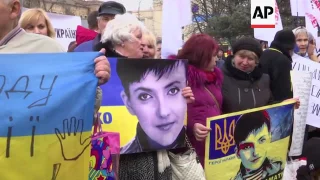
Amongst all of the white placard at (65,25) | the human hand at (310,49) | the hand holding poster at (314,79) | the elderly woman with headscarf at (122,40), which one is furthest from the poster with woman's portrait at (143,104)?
the human hand at (310,49)

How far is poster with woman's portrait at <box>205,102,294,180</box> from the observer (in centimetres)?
388

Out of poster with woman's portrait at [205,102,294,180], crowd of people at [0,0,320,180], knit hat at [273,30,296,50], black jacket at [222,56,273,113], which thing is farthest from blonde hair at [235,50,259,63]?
knit hat at [273,30,296,50]

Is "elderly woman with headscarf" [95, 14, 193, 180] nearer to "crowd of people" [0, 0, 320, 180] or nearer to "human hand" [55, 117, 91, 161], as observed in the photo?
"crowd of people" [0, 0, 320, 180]

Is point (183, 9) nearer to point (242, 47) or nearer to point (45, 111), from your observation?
point (242, 47)

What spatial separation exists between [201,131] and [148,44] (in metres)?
0.71

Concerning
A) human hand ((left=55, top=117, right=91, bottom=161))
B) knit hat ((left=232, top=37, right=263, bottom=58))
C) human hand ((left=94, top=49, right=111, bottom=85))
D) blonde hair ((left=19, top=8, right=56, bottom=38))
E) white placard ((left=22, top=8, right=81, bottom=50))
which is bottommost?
human hand ((left=55, top=117, right=91, bottom=161))

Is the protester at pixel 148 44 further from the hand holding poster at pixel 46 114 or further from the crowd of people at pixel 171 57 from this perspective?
the hand holding poster at pixel 46 114

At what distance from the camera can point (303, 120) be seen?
5.23 m

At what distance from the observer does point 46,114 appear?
239 centimetres

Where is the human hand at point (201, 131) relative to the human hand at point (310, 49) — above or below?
below

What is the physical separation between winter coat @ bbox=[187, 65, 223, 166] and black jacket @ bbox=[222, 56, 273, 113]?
0.29 m

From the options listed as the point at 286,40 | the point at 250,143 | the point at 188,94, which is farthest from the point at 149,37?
the point at 286,40

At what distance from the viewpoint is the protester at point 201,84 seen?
3.89 m

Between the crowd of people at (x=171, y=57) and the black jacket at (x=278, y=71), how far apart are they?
0.01 m
